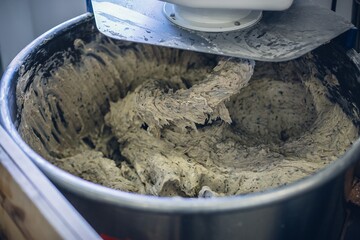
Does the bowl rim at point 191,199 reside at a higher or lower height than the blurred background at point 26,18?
higher

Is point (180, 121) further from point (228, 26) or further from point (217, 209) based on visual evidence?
point (217, 209)

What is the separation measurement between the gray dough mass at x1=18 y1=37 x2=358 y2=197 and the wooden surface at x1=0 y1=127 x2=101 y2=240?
239 mm

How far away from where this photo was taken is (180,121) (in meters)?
0.98

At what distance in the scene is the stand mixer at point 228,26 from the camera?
904 mm

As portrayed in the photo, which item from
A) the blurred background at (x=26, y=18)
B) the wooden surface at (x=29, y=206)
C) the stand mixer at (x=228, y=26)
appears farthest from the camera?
the blurred background at (x=26, y=18)

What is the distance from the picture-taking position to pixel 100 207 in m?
0.67

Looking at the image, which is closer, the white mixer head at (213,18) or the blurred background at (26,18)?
the white mixer head at (213,18)

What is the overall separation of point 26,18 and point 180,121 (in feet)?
1.73

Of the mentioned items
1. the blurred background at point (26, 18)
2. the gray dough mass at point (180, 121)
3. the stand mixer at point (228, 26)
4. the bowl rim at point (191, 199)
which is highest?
the stand mixer at point (228, 26)

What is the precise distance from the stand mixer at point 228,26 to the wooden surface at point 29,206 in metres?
0.35

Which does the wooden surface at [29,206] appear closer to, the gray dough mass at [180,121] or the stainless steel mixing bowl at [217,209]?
the stainless steel mixing bowl at [217,209]

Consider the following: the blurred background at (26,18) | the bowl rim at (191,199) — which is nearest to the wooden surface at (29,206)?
the bowl rim at (191,199)

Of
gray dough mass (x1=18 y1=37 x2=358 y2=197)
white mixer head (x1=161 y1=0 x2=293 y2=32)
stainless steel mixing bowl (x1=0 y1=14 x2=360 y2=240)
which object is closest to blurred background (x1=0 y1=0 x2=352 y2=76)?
gray dough mass (x1=18 y1=37 x2=358 y2=197)

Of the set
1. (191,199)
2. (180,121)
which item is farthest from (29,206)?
(180,121)
